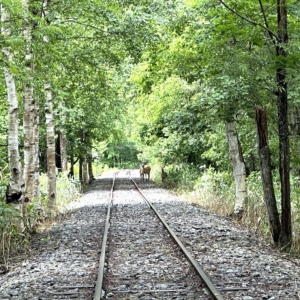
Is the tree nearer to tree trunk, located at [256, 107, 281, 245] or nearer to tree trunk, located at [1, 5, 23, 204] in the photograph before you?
tree trunk, located at [256, 107, 281, 245]

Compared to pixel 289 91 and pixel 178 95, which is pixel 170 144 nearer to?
pixel 178 95

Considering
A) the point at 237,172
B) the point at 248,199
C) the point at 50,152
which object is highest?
the point at 50,152

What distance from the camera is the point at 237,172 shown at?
14.5m

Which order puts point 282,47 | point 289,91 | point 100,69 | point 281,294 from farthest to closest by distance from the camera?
point 100,69
point 289,91
point 282,47
point 281,294

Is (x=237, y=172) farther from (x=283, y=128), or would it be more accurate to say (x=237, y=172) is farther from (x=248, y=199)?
(x=283, y=128)

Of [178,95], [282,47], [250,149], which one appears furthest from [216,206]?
[282,47]

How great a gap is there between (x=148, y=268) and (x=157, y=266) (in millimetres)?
190

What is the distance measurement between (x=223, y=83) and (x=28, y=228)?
601cm

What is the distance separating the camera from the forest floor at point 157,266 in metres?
6.33

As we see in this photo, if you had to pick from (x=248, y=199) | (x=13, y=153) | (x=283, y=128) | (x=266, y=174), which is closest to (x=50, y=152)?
(x=13, y=153)

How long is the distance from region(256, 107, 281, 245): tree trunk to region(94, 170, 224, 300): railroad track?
6.65ft

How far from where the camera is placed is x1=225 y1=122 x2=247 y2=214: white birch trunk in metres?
14.1

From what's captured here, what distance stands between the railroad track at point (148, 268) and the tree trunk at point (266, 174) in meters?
2.03

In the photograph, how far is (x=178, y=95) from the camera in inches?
641
